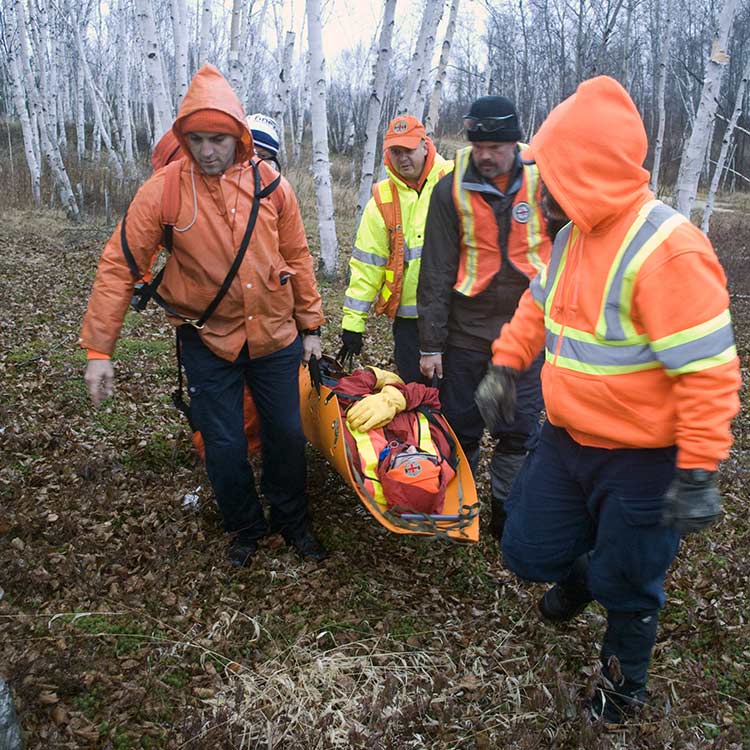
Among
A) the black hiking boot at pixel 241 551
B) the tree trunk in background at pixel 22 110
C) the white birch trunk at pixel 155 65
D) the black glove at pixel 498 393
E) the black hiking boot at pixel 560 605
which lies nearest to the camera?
the black glove at pixel 498 393

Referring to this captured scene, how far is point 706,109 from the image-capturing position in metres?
9.35

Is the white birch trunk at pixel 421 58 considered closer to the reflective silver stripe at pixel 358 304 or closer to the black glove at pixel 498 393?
the reflective silver stripe at pixel 358 304

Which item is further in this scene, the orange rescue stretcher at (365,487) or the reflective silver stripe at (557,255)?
the orange rescue stretcher at (365,487)

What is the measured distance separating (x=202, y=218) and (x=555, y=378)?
1.82 metres

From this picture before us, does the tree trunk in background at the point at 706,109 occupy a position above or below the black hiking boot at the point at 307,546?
above

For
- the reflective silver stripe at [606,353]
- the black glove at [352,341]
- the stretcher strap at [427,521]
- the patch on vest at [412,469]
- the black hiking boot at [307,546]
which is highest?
the reflective silver stripe at [606,353]

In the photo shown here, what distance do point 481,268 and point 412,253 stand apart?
555 mm

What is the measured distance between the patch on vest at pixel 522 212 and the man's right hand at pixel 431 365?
0.88 m

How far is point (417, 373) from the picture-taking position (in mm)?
4383

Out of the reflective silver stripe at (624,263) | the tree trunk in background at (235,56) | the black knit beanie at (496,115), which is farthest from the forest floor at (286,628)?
the tree trunk in background at (235,56)

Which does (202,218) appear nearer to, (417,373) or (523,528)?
(417,373)


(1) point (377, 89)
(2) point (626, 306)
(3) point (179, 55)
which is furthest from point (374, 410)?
(3) point (179, 55)

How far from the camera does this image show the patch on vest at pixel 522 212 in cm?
363

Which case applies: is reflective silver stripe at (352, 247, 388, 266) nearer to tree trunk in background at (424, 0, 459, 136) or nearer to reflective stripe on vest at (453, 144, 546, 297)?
reflective stripe on vest at (453, 144, 546, 297)
